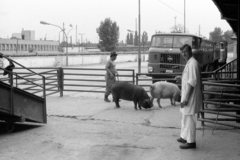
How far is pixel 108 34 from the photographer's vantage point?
9794 cm

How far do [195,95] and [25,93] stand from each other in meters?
4.02

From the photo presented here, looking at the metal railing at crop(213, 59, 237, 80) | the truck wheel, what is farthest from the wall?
the truck wheel

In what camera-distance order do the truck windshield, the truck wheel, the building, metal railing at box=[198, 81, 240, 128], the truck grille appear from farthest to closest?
1. the building
2. the truck windshield
3. the truck grille
4. the truck wheel
5. metal railing at box=[198, 81, 240, 128]

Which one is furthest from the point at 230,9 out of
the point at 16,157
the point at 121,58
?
the point at 121,58

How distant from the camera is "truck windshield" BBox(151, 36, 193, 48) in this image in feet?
63.3

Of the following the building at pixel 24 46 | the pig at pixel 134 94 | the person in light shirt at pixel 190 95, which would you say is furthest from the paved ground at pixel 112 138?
the building at pixel 24 46

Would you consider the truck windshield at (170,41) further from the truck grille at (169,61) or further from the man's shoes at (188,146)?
the man's shoes at (188,146)

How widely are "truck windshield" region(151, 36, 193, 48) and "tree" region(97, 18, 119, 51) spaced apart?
78145 millimetres

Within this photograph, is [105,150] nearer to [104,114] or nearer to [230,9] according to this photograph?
[104,114]

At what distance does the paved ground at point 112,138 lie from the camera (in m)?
6.32

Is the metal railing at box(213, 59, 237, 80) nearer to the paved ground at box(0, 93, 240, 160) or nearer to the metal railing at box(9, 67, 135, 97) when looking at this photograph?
the paved ground at box(0, 93, 240, 160)

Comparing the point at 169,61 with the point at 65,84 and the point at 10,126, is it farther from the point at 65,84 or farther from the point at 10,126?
the point at 10,126

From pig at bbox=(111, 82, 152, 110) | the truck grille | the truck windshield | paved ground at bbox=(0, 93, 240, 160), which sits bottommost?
paved ground at bbox=(0, 93, 240, 160)

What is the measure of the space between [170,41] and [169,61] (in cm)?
108
